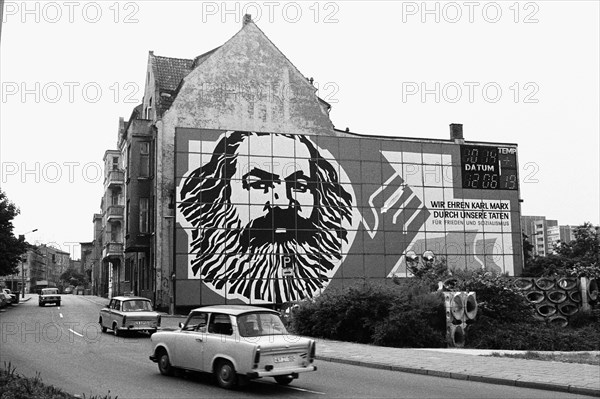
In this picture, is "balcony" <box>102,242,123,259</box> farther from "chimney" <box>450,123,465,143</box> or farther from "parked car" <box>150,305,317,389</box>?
"parked car" <box>150,305,317,389</box>

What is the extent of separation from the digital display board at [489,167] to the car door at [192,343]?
125 feet

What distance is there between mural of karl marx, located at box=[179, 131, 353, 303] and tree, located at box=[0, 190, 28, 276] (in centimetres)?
1533

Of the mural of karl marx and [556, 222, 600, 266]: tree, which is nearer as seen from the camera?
the mural of karl marx

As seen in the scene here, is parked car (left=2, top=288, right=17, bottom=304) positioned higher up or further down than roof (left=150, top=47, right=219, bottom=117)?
further down

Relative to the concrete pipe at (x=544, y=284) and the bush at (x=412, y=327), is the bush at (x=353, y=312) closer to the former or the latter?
the bush at (x=412, y=327)

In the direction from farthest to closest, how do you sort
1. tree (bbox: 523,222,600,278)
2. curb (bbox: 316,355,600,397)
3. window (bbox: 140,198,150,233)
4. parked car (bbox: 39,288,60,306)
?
tree (bbox: 523,222,600,278) → parked car (bbox: 39,288,60,306) → window (bbox: 140,198,150,233) → curb (bbox: 316,355,600,397)

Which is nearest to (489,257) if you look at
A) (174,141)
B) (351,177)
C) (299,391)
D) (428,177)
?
(428,177)

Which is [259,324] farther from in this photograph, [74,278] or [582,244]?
[74,278]

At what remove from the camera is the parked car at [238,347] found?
1160cm

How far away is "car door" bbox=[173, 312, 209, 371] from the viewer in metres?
12.6

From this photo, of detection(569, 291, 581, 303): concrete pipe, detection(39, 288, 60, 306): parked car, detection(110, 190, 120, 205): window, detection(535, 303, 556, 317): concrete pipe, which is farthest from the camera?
detection(110, 190, 120, 205): window

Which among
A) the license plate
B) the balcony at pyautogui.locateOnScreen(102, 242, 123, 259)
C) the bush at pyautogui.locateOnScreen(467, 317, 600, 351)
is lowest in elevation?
the bush at pyautogui.locateOnScreen(467, 317, 600, 351)

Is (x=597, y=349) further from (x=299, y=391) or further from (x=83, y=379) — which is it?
(x=83, y=379)

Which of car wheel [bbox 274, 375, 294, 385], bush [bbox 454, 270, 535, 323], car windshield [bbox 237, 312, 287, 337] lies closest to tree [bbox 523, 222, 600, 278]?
bush [bbox 454, 270, 535, 323]
